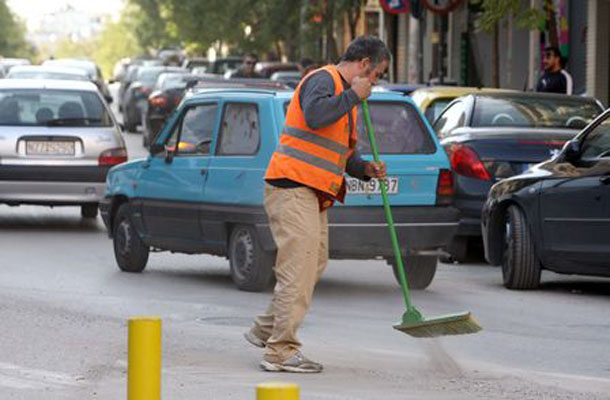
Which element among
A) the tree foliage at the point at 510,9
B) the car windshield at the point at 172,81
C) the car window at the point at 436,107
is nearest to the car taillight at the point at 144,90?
the car windshield at the point at 172,81

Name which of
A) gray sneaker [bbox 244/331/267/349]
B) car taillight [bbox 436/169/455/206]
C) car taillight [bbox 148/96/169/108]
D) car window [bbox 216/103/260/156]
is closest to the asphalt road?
gray sneaker [bbox 244/331/267/349]

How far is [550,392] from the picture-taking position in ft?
28.6

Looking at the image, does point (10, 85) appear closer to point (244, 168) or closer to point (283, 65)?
point (244, 168)

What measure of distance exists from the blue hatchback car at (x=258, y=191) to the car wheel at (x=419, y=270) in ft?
0.03

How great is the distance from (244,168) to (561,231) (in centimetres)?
232

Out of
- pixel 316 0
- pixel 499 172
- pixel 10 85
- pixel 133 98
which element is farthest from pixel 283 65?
pixel 499 172

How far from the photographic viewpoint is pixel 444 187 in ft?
43.1

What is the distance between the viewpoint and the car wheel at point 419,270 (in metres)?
13.5

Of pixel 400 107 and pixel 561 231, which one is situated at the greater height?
pixel 400 107

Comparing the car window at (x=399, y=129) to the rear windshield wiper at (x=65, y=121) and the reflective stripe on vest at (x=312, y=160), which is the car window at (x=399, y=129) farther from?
the rear windshield wiper at (x=65, y=121)

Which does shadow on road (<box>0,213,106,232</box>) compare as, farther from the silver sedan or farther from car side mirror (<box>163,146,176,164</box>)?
car side mirror (<box>163,146,176,164</box>)

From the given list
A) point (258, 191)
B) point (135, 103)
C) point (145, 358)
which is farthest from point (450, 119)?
point (135, 103)

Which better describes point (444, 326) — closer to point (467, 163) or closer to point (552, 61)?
point (467, 163)

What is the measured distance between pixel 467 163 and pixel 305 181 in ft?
21.1
